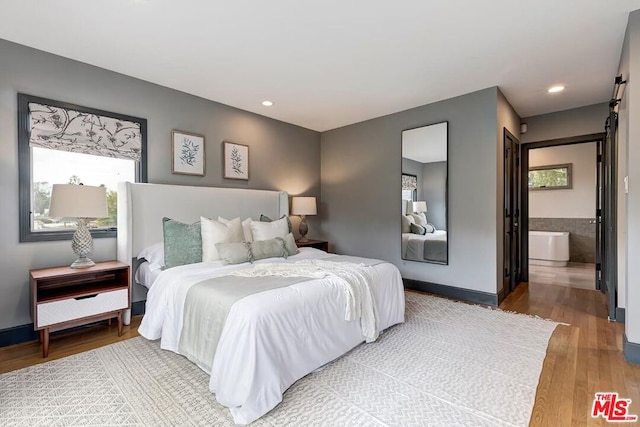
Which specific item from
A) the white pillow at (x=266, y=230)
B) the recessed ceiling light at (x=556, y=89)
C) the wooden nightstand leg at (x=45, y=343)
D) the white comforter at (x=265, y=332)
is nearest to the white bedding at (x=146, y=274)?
the white comforter at (x=265, y=332)

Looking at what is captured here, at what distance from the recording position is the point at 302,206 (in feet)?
15.7

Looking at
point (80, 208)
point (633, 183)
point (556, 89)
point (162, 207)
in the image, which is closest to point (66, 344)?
point (80, 208)

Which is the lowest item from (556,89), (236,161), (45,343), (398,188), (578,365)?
(578,365)

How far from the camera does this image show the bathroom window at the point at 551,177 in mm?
6195

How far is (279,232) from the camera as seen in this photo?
371 cm

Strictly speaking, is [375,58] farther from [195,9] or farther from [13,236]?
[13,236]

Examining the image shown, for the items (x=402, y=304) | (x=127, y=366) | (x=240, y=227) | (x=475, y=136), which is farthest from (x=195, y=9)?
(x=475, y=136)

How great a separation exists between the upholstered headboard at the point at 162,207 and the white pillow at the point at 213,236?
1.73 ft

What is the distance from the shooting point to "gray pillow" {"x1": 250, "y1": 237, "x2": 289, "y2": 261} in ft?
10.1

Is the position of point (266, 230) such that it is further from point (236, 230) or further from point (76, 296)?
point (76, 296)

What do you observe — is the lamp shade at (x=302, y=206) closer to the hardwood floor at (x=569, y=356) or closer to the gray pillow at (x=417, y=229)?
the gray pillow at (x=417, y=229)

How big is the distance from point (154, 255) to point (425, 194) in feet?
11.3

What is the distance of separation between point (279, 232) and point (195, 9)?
7.61 ft

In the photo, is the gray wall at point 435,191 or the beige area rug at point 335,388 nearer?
the beige area rug at point 335,388
